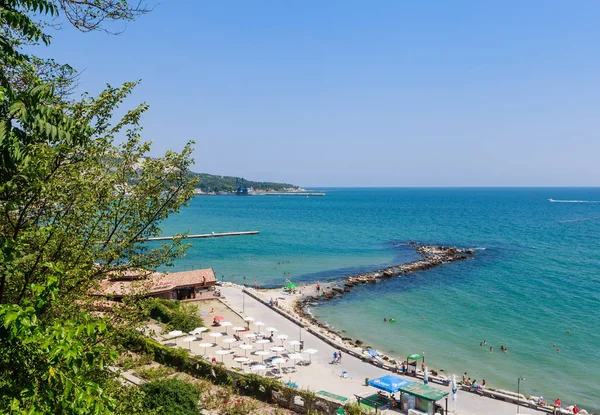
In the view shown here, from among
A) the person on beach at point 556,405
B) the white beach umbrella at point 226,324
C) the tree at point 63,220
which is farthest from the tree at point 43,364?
the white beach umbrella at point 226,324

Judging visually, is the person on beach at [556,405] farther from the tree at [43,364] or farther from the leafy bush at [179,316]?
the tree at [43,364]

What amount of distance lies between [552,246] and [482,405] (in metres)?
67.4

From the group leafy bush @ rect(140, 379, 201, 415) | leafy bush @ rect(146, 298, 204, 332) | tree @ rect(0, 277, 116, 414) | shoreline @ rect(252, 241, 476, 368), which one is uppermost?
tree @ rect(0, 277, 116, 414)

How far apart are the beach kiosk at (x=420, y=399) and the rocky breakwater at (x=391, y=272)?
17.1 meters

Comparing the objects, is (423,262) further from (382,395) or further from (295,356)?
(382,395)

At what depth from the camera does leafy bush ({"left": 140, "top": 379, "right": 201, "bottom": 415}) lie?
17109 mm

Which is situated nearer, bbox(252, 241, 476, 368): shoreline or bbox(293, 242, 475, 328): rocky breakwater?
bbox(252, 241, 476, 368): shoreline

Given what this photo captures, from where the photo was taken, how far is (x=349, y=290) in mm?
51938

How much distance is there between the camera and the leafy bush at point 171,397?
17.1 meters

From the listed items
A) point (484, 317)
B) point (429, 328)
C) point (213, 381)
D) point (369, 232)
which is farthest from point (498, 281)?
point (369, 232)

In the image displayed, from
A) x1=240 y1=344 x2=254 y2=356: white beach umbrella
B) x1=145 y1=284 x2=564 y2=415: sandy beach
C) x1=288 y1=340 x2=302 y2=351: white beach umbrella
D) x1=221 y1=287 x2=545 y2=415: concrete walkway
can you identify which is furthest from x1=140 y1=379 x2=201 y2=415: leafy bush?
x1=288 y1=340 x2=302 y2=351: white beach umbrella

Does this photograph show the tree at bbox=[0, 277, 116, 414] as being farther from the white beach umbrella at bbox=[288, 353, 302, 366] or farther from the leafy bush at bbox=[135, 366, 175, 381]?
the white beach umbrella at bbox=[288, 353, 302, 366]

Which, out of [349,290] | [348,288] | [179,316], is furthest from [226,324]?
[348,288]

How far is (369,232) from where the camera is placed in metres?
107
